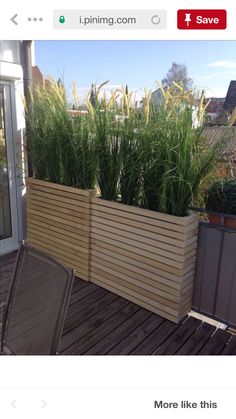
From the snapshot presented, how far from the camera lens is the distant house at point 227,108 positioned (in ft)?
6.59

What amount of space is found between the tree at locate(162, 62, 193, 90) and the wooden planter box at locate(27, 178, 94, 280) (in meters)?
1.06

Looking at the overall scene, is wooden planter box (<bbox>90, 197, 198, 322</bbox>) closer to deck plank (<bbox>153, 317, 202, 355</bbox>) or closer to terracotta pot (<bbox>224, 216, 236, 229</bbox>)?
deck plank (<bbox>153, 317, 202, 355</bbox>)

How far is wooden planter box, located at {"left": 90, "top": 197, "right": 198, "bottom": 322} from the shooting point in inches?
84.4

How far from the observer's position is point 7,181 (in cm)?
337

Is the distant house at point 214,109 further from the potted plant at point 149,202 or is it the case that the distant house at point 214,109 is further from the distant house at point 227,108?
the potted plant at point 149,202

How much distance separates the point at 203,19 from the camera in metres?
1.29

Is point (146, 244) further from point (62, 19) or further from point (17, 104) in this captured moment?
point (17, 104)

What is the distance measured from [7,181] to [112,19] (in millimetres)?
2433

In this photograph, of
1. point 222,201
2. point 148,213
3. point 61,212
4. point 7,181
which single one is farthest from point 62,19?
point 7,181

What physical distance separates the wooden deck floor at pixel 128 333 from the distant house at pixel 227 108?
4.63 ft

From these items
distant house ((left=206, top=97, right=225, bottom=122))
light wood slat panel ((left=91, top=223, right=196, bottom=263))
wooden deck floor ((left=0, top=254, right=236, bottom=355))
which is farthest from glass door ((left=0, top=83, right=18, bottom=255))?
distant house ((left=206, top=97, right=225, bottom=122))

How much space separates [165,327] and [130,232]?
72cm
